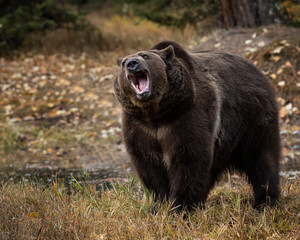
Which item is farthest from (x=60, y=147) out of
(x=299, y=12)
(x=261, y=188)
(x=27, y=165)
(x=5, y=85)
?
(x=299, y=12)

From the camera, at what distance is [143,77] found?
4.40 m

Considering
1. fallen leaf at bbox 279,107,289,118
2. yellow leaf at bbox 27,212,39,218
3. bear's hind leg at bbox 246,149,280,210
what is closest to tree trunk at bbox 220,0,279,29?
fallen leaf at bbox 279,107,289,118

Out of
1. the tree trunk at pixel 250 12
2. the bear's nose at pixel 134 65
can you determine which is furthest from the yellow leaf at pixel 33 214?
the tree trunk at pixel 250 12

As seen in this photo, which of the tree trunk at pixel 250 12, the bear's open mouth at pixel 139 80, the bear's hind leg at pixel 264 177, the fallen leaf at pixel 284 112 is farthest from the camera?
the tree trunk at pixel 250 12

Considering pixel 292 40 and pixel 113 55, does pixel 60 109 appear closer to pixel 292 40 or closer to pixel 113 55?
pixel 113 55

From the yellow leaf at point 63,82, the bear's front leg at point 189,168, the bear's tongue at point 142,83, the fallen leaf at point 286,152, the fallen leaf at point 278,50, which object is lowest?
the yellow leaf at point 63,82

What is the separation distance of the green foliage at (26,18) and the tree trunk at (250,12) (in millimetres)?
4636

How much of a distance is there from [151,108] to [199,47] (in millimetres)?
7774

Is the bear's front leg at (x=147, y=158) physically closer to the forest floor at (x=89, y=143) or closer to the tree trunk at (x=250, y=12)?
the forest floor at (x=89, y=143)

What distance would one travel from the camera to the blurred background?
8672 millimetres

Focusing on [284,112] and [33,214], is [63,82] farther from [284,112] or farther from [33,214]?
[33,214]

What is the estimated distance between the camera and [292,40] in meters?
10.5

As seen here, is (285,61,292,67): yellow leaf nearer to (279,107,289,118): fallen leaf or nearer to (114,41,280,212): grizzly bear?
(279,107,289,118): fallen leaf

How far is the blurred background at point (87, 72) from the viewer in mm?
8672
